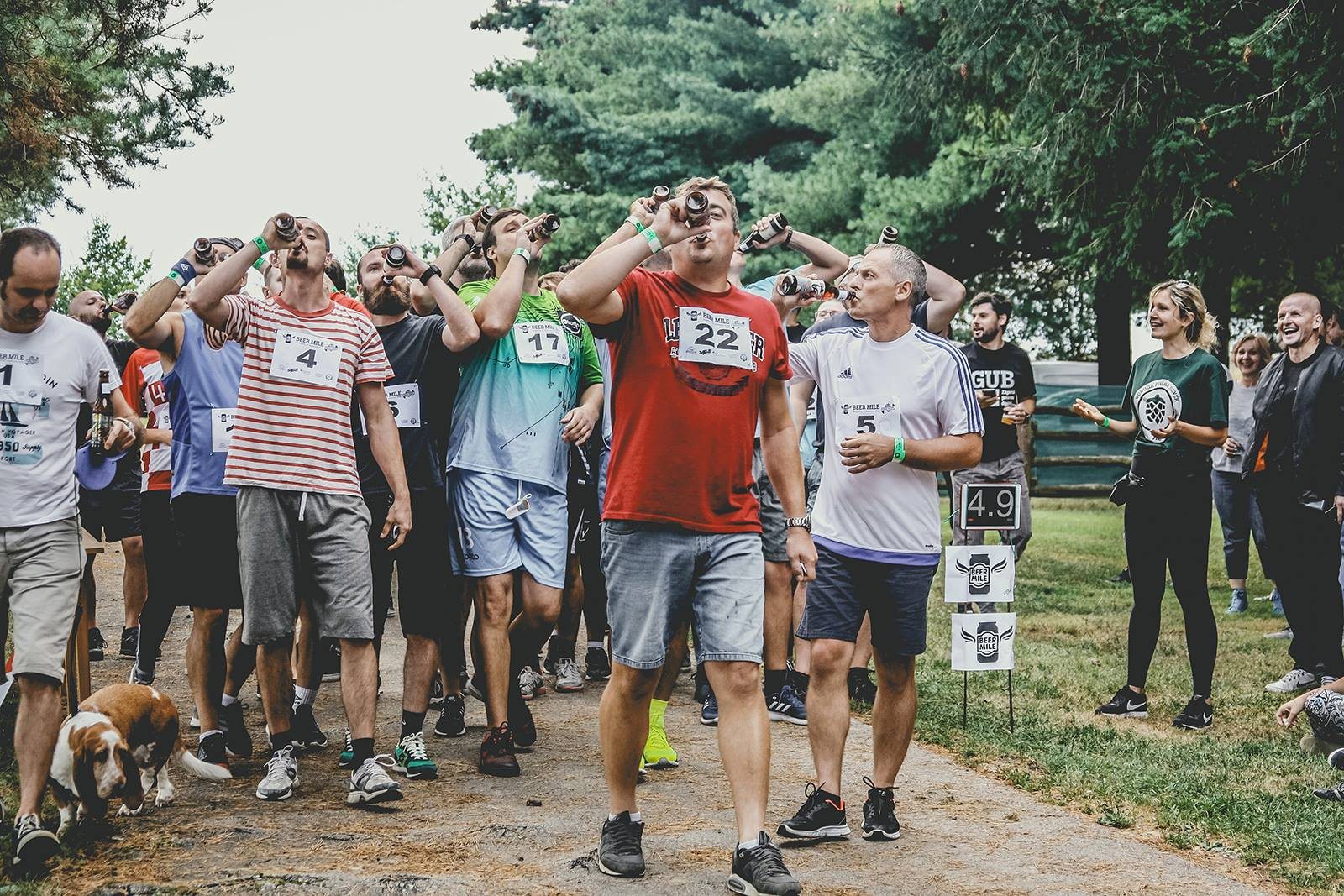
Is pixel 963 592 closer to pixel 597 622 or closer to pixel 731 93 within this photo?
pixel 597 622

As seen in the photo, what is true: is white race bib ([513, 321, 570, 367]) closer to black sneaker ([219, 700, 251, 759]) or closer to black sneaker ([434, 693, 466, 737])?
black sneaker ([434, 693, 466, 737])

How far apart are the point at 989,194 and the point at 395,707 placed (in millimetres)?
19275

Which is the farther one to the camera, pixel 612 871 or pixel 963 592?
pixel 963 592

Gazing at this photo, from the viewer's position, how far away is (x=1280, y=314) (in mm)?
7469

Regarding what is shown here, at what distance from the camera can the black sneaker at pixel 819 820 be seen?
458 centimetres

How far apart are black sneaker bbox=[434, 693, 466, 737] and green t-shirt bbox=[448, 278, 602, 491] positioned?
4.23ft

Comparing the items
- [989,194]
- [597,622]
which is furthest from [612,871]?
[989,194]

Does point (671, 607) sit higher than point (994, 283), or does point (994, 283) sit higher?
point (994, 283)

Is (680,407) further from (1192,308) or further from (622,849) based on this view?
(1192,308)

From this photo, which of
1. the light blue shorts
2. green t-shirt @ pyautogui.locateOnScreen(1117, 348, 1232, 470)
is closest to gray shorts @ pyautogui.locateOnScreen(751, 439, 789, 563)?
the light blue shorts

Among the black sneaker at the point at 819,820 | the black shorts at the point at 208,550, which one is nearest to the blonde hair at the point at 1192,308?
the black sneaker at the point at 819,820

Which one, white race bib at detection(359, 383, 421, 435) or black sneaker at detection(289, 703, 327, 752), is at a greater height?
white race bib at detection(359, 383, 421, 435)

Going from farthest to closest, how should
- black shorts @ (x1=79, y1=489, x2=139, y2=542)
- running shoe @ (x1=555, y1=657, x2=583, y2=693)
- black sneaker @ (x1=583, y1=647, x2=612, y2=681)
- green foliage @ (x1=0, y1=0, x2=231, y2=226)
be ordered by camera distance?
green foliage @ (x1=0, y1=0, x2=231, y2=226) → black shorts @ (x1=79, y1=489, x2=139, y2=542) → black sneaker @ (x1=583, y1=647, x2=612, y2=681) → running shoe @ (x1=555, y1=657, x2=583, y2=693)

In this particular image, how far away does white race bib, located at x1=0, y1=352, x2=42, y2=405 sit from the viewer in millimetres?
4523
